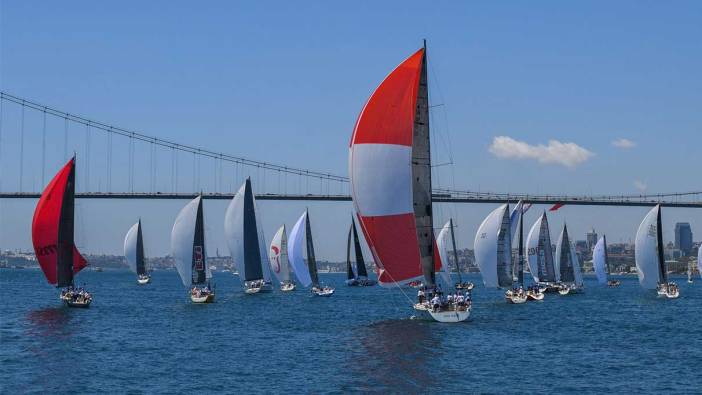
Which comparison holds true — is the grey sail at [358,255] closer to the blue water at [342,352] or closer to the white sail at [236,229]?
the white sail at [236,229]

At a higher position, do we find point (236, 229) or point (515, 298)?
point (236, 229)

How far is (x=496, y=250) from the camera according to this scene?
150 feet

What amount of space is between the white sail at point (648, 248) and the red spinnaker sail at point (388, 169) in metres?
26.0

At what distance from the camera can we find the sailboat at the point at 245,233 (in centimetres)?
4919

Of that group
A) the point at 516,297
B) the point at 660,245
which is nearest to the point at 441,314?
the point at 516,297

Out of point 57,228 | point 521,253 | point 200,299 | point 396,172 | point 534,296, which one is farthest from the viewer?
point 521,253

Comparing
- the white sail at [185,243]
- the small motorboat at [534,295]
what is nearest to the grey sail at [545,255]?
the small motorboat at [534,295]

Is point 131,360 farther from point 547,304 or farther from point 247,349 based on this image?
point 547,304

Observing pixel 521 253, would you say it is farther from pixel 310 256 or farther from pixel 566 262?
pixel 310 256

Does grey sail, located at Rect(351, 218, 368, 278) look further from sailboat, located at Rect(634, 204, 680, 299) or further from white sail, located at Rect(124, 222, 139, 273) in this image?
sailboat, located at Rect(634, 204, 680, 299)

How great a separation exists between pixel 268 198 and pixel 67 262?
48.6 metres

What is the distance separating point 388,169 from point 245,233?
75.0ft

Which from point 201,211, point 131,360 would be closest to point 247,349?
point 131,360

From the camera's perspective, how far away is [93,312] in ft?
128
